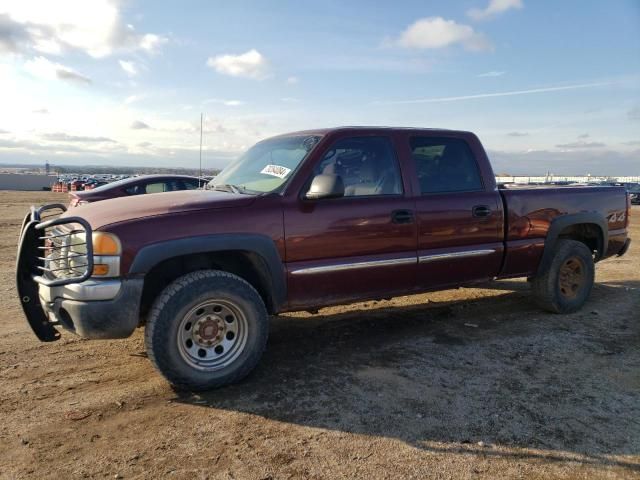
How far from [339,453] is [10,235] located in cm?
1293

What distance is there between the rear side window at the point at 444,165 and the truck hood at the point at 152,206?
176cm

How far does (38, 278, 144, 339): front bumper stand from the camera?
338 centimetres

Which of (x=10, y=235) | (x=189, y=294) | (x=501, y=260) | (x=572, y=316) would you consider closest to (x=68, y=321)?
(x=189, y=294)

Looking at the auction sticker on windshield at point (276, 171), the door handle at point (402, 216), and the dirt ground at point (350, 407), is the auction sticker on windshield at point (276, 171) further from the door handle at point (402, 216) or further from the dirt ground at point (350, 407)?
the dirt ground at point (350, 407)

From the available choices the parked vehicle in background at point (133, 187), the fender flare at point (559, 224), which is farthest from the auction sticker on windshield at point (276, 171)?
the parked vehicle in background at point (133, 187)

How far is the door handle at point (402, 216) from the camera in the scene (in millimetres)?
4402

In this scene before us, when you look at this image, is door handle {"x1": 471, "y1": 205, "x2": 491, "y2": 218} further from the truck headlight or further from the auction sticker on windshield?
the truck headlight

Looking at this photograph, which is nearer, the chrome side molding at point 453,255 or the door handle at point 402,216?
the door handle at point 402,216

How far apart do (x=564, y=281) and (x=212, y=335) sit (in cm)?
424

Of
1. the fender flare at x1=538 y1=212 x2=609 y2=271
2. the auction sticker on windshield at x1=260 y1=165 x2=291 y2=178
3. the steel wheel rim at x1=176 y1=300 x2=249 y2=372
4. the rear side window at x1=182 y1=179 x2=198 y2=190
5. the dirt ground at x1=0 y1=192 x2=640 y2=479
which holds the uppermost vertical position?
the rear side window at x1=182 y1=179 x2=198 y2=190

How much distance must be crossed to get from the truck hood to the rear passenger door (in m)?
1.70

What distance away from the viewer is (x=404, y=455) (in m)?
2.92

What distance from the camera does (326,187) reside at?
3865 millimetres

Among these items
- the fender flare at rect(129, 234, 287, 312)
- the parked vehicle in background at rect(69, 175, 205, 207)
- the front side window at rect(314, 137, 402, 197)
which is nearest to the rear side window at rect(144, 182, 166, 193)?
the parked vehicle in background at rect(69, 175, 205, 207)
